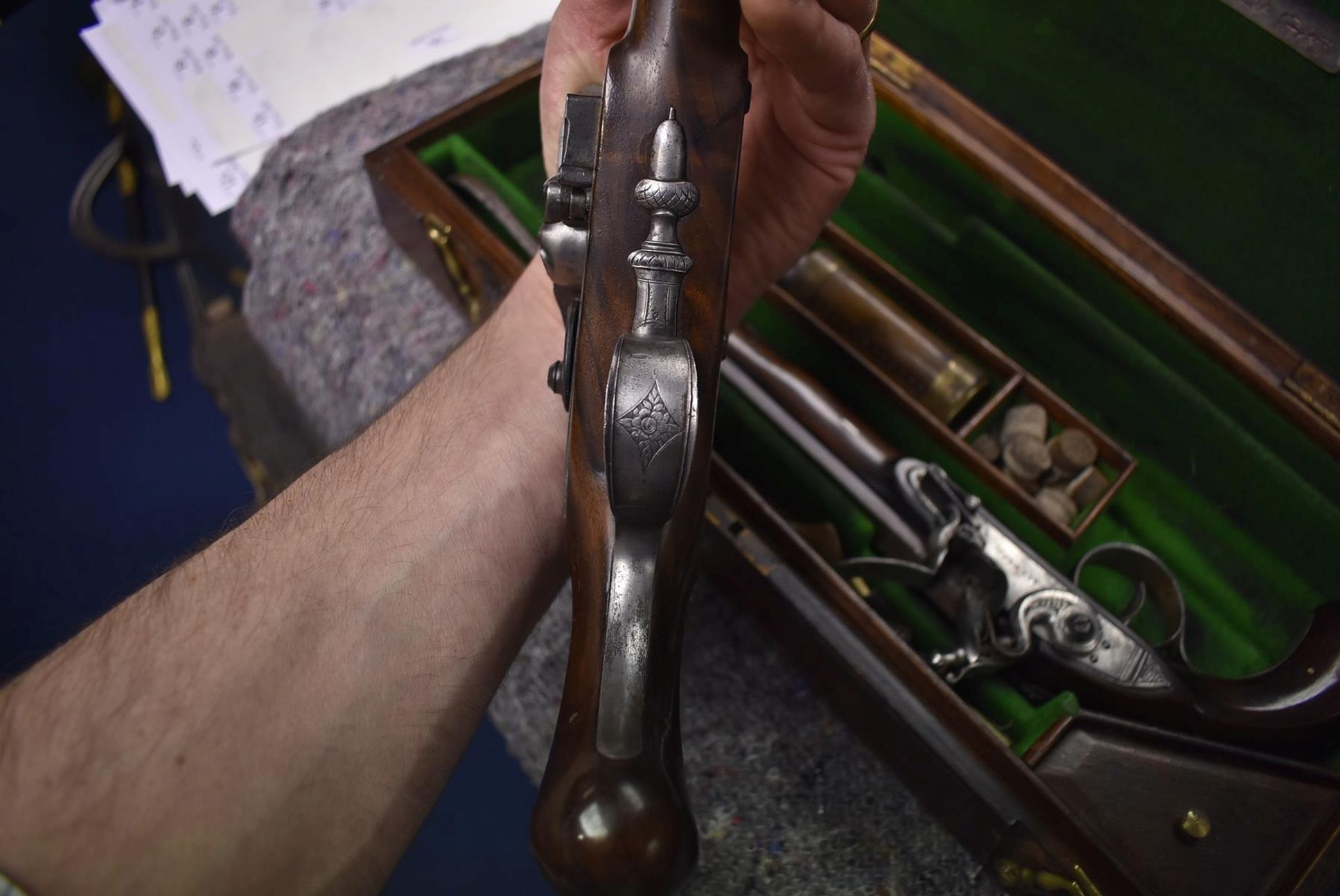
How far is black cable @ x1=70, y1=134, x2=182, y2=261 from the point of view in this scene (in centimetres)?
237

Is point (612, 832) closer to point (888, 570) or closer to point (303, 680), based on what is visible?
point (303, 680)

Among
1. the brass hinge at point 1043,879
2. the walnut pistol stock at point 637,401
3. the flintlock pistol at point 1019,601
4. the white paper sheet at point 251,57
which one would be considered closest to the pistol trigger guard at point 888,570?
the flintlock pistol at point 1019,601

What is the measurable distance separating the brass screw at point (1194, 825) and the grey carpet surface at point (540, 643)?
30 centimetres

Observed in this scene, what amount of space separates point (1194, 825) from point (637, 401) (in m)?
0.91

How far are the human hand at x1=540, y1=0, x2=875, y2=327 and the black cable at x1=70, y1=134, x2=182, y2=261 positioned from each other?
62.5 inches

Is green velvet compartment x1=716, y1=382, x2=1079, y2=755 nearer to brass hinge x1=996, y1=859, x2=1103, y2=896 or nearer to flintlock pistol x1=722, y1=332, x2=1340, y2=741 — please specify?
flintlock pistol x1=722, y1=332, x2=1340, y2=741

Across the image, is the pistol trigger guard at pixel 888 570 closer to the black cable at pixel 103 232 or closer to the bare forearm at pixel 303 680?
the bare forearm at pixel 303 680

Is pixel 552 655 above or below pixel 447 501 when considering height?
below

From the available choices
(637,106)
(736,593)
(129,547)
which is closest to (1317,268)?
(736,593)

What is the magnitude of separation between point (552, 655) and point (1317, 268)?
1362mm

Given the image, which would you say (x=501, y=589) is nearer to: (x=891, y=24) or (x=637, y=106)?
(x=637, y=106)

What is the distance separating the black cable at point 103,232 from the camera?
7.77ft

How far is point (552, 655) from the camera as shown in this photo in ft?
5.00

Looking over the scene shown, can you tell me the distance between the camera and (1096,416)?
171 centimetres
